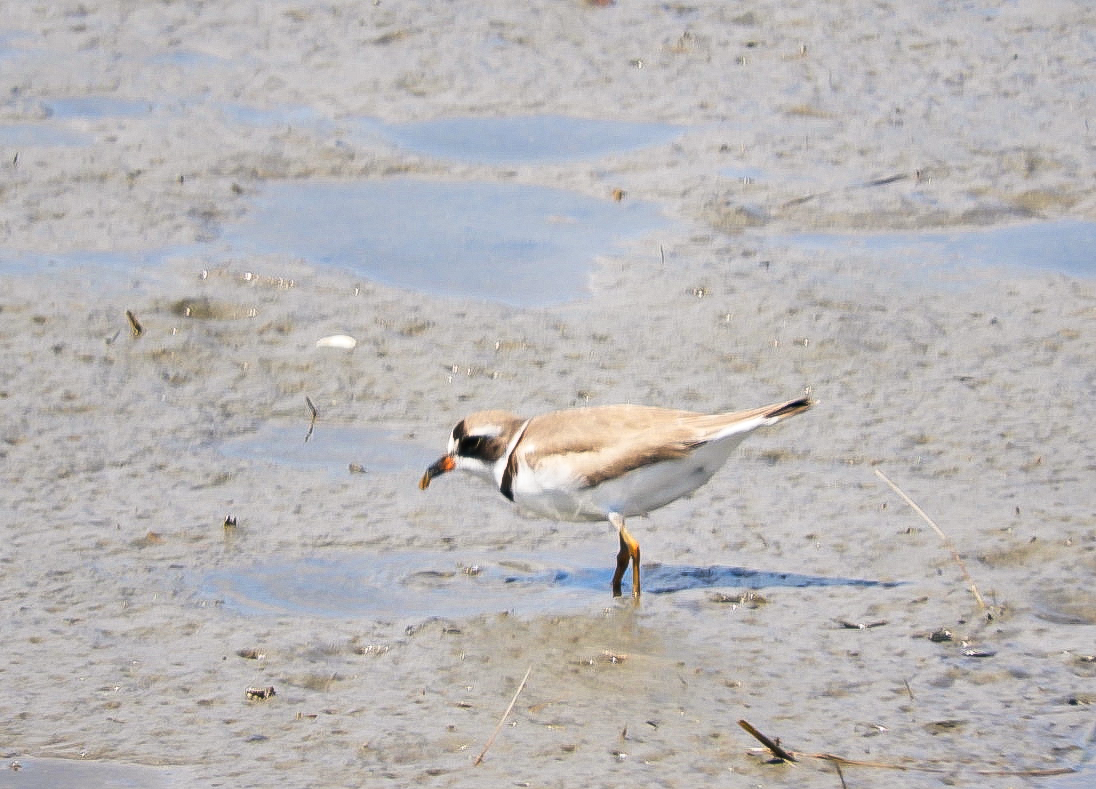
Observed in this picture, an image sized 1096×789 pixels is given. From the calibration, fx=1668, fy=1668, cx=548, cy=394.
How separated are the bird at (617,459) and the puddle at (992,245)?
3370 millimetres

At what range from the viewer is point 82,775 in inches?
177

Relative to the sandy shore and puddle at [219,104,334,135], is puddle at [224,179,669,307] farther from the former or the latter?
puddle at [219,104,334,135]

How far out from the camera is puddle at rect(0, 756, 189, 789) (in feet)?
14.6

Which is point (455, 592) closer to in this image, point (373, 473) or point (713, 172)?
point (373, 473)

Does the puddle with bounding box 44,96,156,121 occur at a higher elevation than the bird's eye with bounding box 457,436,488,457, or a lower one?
higher

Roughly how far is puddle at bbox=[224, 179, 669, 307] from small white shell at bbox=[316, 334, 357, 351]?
742mm

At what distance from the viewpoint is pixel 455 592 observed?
5777mm

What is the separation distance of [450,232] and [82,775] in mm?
5168

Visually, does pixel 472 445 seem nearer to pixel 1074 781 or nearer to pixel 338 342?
pixel 338 342

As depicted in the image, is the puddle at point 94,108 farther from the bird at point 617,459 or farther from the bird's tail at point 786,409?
the bird's tail at point 786,409

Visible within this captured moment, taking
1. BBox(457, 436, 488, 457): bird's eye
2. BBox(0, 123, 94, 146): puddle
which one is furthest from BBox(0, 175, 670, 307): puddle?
BBox(457, 436, 488, 457): bird's eye

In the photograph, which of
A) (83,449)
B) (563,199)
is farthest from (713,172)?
(83,449)

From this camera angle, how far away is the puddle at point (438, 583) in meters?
5.66

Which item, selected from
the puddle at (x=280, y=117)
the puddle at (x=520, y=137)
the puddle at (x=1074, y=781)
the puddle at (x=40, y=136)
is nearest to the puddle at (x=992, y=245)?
the puddle at (x=520, y=137)
